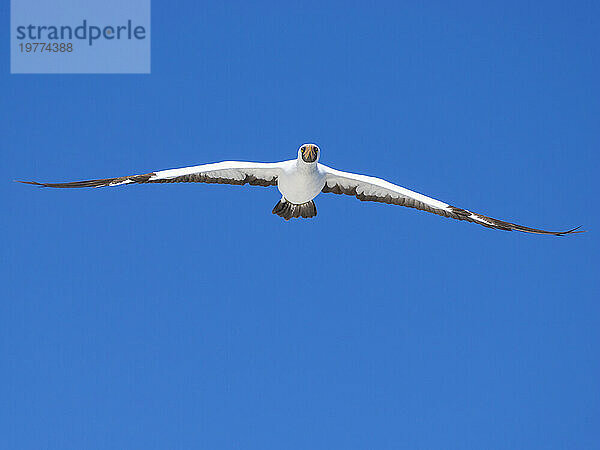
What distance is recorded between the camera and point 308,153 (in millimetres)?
13516

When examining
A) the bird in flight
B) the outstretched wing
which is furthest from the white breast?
the outstretched wing

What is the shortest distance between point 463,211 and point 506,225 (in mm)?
846

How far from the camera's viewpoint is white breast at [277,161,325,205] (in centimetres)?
1388

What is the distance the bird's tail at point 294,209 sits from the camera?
14688 mm

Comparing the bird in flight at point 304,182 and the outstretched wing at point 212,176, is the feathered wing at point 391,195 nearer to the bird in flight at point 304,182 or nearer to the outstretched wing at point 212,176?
the bird in flight at point 304,182

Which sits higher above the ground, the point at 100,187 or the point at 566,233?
the point at 100,187

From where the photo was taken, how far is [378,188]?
14742 millimetres

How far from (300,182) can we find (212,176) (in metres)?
1.59

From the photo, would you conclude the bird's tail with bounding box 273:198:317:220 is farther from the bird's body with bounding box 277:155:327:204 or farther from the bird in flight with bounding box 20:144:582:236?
the bird's body with bounding box 277:155:327:204

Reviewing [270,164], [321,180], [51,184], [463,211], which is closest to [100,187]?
[51,184]

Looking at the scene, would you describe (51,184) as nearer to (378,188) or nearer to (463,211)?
(378,188)

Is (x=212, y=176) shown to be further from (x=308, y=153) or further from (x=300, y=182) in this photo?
(x=308, y=153)

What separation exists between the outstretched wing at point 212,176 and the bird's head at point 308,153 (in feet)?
2.09

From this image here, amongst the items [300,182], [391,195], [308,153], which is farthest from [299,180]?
[391,195]
